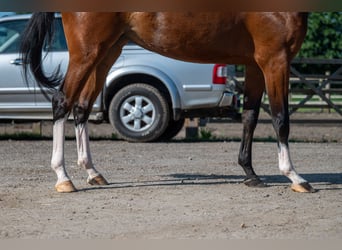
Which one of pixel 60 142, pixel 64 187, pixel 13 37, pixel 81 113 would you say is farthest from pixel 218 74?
pixel 64 187

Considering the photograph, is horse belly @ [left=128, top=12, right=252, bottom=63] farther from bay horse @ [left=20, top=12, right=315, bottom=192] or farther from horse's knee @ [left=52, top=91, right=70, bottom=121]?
Answer: horse's knee @ [left=52, top=91, right=70, bottom=121]

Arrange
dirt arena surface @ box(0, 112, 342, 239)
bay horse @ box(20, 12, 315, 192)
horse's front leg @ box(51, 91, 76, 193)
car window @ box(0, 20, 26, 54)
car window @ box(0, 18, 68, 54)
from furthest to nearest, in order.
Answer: car window @ box(0, 20, 26, 54), car window @ box(0, 18, 68, 54), horse's front leg @ box(51, 91, 76, 193), bay horse @ box(20, 12, 315, 192), dirt arena surface @ box(0, 112, 342, 239)

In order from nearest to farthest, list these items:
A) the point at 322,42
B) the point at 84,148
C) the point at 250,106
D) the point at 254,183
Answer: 1. the point at 254,183
2. the point at 84,148
3. the point at 250,106
4. the point at 322,42

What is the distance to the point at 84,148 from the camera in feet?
25.2

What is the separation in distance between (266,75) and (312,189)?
3.78 feet

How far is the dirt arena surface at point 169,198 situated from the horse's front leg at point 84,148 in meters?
0.13

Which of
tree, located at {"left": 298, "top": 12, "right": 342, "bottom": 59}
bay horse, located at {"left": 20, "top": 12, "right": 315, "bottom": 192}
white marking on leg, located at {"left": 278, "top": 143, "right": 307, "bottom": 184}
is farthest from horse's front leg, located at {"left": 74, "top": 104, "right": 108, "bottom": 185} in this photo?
tree, located at {"left": 298, "top": 12, "right": 342, "bottom": 59}

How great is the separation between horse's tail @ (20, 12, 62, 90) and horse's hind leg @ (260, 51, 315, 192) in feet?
7.48

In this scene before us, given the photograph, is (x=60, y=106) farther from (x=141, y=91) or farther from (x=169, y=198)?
(x=141, y=91)

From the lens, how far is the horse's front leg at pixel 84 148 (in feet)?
25.1

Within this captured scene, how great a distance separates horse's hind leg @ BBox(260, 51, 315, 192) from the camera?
279 inches

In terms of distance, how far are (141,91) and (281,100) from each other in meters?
5.64

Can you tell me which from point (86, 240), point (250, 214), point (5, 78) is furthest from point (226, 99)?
point (86, 240)

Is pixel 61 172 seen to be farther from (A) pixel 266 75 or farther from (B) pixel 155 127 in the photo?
(B) pixel 155 127
